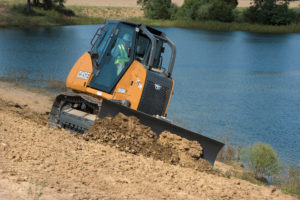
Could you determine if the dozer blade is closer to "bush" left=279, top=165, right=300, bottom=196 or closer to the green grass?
"bush" left=279, top=165, right=300, bottom=196

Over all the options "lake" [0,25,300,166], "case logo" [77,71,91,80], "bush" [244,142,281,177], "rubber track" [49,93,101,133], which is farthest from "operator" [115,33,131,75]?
"lake" [0,25,300,166]

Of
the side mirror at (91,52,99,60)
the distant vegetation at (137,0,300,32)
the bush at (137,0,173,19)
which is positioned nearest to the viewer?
the side mirror at (91,52,99,60)

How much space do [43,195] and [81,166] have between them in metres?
1.40

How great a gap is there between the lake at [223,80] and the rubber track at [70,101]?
6479 mm

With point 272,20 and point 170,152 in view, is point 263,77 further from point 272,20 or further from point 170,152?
point 272,20

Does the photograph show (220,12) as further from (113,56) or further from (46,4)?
(113,56)

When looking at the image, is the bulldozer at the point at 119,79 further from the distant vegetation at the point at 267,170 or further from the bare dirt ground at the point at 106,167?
the distant vegetation at the point at 267,170

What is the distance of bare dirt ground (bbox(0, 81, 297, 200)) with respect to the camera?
221 inches

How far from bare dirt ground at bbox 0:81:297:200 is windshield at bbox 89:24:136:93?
4.20 ft

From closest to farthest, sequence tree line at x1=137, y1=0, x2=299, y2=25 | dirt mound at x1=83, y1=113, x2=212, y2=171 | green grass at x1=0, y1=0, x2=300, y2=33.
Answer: dirt mound at x1=83, y1=113, x2=212, y2=171
green grass at x1=0, y1=0, x2=300, y2=33
tree line at x1=137, y1=0, x2=299, y2=25

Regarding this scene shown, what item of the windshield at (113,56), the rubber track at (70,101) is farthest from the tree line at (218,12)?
the rubber track at (70,101)

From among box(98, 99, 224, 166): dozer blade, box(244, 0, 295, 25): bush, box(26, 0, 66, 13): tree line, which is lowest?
box(98, 99, 224, 166): dozer blade

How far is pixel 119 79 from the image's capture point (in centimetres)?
921

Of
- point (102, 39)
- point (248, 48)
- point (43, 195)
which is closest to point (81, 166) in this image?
point (43, 195)
